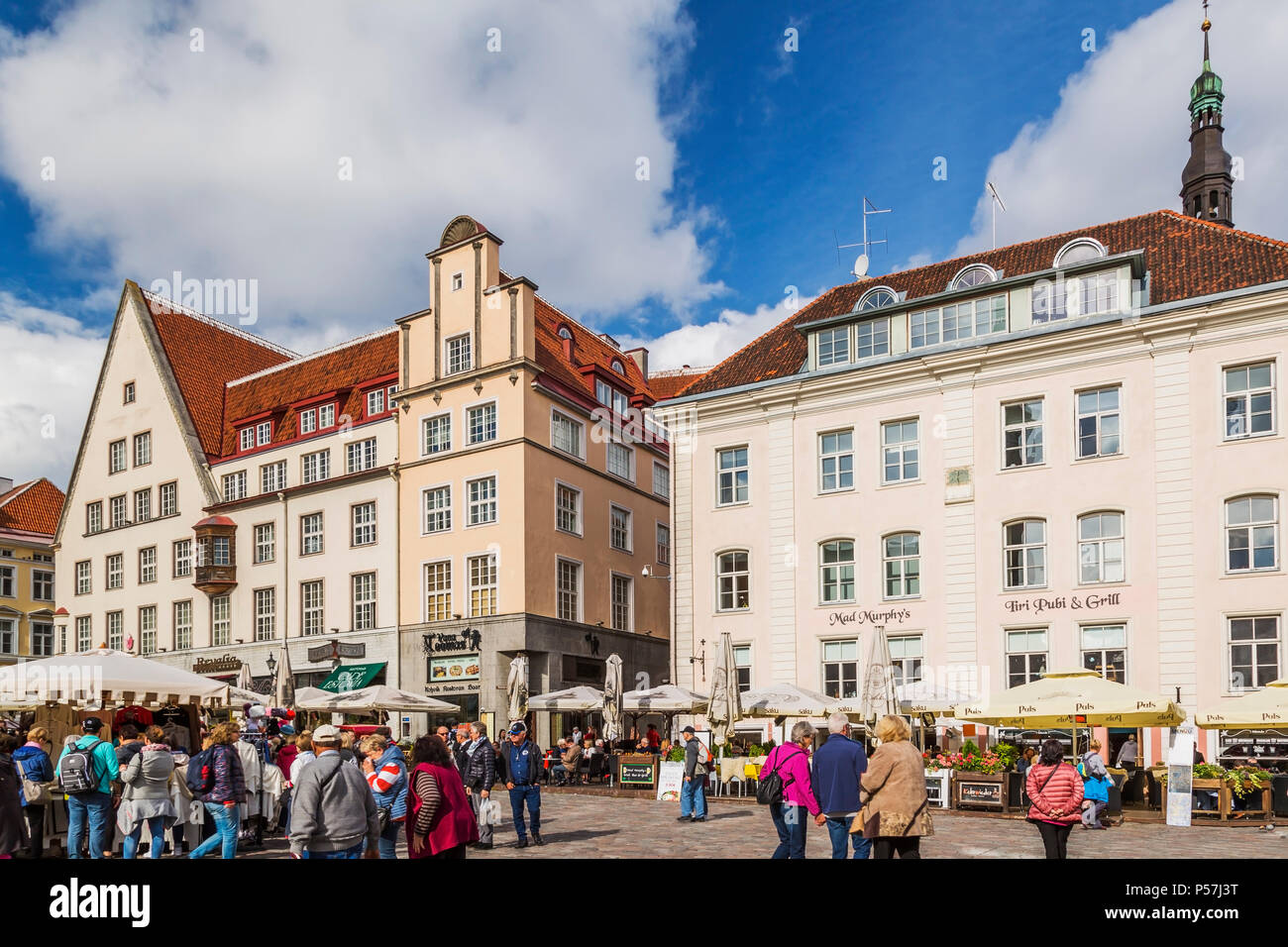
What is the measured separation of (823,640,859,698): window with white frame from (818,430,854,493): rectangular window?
4.37 meters

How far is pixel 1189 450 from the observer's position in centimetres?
2797

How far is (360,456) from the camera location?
4381 cm

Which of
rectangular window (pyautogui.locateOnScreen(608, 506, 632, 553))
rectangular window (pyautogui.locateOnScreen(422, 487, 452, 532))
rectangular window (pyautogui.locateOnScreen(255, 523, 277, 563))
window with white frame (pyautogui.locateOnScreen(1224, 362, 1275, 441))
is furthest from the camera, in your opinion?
rectangular window (pyautogui.locateOnScreen(255, 523, 277, 563))

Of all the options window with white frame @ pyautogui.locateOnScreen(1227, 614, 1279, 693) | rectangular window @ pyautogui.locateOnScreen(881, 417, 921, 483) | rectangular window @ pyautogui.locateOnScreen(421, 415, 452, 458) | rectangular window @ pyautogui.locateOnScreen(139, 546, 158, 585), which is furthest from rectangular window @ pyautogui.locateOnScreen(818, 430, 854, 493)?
rectangular window @ pyautogui.locateOnScreen(139, 546, 158, 585)

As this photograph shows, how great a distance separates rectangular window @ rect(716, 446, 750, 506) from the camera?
1364 inches

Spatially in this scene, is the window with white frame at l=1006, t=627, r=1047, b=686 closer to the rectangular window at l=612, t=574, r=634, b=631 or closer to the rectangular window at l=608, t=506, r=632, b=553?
the rectangular window at l=612, t=574, r=634, b=631

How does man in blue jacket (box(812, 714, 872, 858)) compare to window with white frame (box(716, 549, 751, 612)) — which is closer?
man in blue jacket (box(812, 714, 872, 858))

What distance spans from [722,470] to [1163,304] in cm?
1287

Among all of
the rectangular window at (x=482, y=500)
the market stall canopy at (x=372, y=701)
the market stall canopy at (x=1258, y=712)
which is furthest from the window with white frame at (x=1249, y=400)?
the rectangular window at (x=482, y=500)

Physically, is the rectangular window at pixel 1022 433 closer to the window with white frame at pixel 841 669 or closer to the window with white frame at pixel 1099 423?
the window with white frame at pixel 1099 423

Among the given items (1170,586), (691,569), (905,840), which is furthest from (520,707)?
(905,840)

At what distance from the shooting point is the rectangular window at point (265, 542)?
45.7 meters

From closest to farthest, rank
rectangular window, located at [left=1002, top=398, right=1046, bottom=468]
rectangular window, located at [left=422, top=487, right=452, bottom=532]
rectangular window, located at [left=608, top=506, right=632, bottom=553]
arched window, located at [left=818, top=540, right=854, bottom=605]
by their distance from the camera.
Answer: rectangular window, located at [left=1002, top=398, right=1046, bottom=468]
arched window, located at [left=818, top=540, right=854, bottom=605]
rectangular window, located at [left=422, top=487, right=452, bottom=532]
rectangular window, located at [left=608, top=506, right=632, bottom=553]
